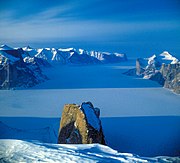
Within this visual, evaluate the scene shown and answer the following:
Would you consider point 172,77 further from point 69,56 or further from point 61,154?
point 69,56

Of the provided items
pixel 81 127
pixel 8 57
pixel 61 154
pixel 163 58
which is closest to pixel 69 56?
pixel 163 58

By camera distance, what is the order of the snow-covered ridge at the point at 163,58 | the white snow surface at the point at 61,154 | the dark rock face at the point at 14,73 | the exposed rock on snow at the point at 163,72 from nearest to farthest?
the white snow surface at the point at 61,154
the exposed rock on snow at the point at 163,72
the dark rock face at the point at 14,73
the snow-covered ridge at the point at 163,58

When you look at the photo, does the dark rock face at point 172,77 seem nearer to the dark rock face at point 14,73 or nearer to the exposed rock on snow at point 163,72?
the exposed rock on snow at point 163,72

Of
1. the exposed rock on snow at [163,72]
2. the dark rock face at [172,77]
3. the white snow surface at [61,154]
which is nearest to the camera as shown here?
the white snow surface at [61,154]

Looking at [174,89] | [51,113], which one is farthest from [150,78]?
[51,113]

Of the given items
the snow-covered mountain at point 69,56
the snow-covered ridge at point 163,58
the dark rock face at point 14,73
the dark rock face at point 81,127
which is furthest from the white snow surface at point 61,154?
the snow-covered mountain at point 69,56

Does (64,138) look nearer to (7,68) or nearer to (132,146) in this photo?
(132,146)
